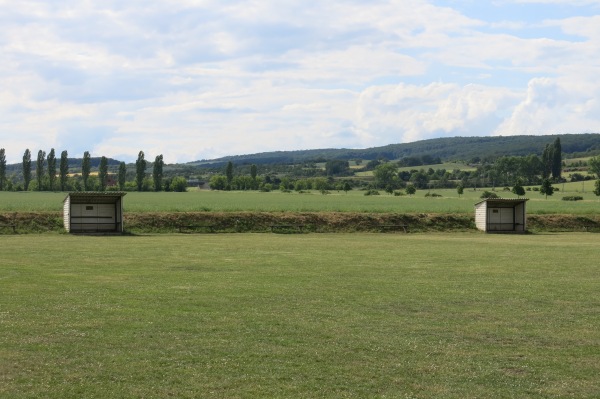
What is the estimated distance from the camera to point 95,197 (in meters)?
50.9

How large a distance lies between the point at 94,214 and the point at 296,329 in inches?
1542

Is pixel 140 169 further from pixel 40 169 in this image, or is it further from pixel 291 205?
pixel 291 205

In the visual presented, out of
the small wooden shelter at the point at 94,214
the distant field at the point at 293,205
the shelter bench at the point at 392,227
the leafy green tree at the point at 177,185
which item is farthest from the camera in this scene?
the leafy green tree at the point at 177,185

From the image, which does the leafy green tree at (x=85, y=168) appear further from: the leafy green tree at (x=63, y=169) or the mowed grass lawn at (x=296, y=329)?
the mowed grass lawn at (x=296, y=329)

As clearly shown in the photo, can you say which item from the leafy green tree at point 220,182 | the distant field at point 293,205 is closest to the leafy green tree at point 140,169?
the leafy green tree at point 220,182

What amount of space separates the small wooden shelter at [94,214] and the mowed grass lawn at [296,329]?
21.5 meters

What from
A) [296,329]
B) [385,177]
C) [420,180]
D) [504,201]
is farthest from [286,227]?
[420,180]

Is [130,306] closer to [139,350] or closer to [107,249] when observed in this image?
[139,350]

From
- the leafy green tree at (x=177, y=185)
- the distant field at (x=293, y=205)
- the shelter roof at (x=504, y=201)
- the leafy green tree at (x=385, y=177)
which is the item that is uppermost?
the leafy green tree at (x=385, y=177)

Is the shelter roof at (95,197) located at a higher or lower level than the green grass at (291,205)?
higher

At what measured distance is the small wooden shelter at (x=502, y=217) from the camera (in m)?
59.2

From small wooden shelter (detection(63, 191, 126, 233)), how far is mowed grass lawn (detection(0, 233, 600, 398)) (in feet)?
70.7

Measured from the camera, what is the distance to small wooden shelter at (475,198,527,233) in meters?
59.2

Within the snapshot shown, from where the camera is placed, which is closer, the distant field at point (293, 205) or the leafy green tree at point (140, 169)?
the distant field at point (293, 205)
